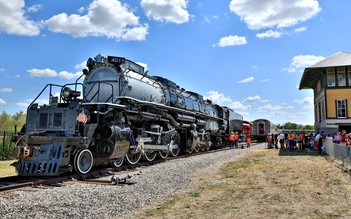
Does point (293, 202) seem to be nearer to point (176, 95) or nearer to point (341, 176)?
point (341, 176)

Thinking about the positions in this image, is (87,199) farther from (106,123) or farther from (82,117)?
(106,123)

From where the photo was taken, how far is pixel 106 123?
10852 mm

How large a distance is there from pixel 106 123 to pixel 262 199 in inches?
240

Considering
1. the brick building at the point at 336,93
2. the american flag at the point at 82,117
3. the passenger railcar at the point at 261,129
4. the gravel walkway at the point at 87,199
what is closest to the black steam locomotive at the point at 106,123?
the american flag at the point at 82,117

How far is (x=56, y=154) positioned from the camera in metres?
9.09

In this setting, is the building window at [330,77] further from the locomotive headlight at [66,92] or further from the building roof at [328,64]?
the locomotive headlight at [66,92]

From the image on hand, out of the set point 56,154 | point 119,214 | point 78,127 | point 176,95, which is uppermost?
point 176,95

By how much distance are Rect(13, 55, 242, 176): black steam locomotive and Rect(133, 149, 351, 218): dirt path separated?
350cm

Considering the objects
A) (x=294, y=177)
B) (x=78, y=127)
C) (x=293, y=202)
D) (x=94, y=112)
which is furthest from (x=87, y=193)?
(x=294, y=177)

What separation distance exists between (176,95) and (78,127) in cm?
875

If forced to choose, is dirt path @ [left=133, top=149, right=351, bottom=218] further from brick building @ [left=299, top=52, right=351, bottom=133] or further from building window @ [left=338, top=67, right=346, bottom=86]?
building window @ [left=338, top=67, right=346, bottom=86]

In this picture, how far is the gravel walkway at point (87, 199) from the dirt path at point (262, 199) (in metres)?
0.55

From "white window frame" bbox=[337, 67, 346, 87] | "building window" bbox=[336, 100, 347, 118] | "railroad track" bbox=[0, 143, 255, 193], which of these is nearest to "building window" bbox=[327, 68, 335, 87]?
"white window frame" bbox=[337, 67, 346, 87]

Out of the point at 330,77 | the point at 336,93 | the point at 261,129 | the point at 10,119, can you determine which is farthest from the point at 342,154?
the point at 10,119
